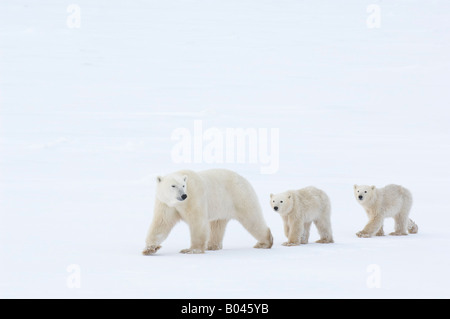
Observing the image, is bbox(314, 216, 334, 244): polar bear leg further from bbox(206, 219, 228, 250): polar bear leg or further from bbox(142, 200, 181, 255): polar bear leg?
bbox(142, 200, 181, 255): polar bear leg

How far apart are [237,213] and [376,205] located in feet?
5.94

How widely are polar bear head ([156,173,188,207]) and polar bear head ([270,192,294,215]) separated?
1149 mm

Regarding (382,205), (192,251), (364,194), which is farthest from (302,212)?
(192,251)

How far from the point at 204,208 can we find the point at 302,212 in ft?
4.00

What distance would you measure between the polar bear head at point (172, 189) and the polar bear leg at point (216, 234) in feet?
2.63

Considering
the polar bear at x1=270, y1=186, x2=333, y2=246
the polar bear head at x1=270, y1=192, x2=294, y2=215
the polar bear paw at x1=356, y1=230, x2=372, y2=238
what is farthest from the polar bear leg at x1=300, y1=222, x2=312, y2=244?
the polar bear paw at x1=356, y1=230, x2=372, y2=238

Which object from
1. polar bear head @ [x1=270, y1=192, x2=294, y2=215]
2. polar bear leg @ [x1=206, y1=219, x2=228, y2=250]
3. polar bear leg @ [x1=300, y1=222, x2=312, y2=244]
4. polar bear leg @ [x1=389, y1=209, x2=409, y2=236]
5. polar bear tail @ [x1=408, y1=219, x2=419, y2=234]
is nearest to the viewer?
polar bear leg @ [x1=206, y1=219, x2=228, y2=250]

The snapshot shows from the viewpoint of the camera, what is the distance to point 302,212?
7930 millimetres

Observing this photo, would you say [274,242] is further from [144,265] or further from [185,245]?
[144,265]

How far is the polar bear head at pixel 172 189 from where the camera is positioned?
6928 mm

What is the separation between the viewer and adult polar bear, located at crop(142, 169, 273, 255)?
707cm

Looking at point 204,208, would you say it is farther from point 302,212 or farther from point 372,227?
point 372,227

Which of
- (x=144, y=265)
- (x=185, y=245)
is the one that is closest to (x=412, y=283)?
(x=144, y=265)

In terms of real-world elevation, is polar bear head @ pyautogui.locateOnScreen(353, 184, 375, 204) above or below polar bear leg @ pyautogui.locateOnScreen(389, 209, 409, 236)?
above
